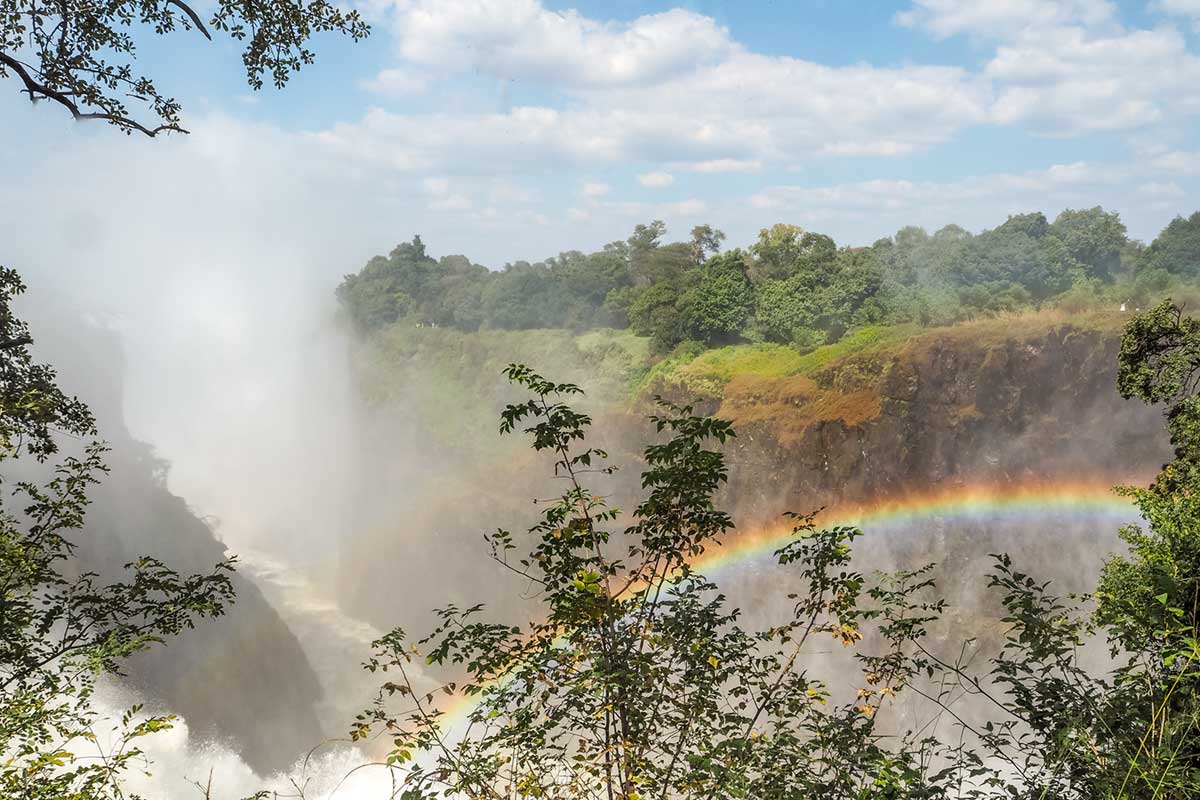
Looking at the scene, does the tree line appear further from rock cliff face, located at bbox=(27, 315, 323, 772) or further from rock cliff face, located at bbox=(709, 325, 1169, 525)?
rock cliff face, located at bbox=(27, 315, 323, 772)

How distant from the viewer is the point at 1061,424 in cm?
2966

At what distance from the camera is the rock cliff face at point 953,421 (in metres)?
29.1

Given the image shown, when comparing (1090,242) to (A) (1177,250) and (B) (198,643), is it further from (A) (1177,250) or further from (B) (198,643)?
(B) (198,643)

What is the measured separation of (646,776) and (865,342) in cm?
3201

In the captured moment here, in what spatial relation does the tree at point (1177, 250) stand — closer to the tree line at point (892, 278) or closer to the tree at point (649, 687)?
the tree line at point (892, 278)

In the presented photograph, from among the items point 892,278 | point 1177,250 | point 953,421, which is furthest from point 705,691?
point 1177,250

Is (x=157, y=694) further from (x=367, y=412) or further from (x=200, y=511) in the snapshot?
(x=367, y=412)

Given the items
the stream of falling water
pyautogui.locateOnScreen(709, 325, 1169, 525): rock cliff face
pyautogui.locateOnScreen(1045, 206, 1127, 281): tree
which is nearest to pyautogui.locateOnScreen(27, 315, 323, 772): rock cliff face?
the stream of falling water

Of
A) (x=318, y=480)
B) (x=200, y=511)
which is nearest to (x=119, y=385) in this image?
(x=200, y=511)

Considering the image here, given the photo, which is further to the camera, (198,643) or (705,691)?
(198,643)

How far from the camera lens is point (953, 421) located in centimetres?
3117

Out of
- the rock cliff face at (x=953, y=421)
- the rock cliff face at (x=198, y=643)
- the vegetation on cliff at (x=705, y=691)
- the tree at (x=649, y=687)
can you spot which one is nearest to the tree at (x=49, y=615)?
the tree at (x=649, y=687)

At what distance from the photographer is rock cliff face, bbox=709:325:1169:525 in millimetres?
29078

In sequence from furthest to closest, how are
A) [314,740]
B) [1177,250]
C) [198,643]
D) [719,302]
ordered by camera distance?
[719,302] → [1177,250] → [314,740] → [198,643]
